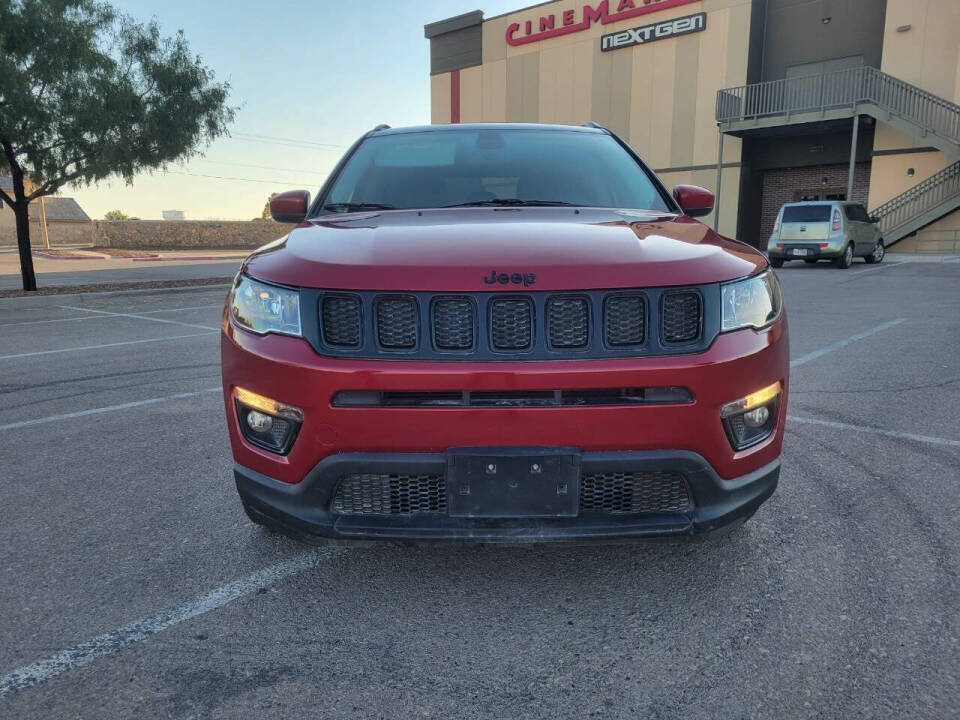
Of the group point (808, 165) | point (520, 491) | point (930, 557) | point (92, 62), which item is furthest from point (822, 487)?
point (808, 165)

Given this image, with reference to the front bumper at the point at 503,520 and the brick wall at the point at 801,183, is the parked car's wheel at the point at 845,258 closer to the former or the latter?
the brick wall at the point at 801,183

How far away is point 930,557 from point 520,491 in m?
1.60

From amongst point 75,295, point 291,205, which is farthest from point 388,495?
point 75,295

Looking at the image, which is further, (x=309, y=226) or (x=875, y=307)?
(x=875, y=307)

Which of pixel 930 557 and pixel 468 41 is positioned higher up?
pixel 468 41

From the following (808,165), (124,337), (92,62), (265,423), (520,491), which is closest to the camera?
(520,491)

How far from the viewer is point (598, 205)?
3047mm

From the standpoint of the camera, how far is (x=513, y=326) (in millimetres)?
1964

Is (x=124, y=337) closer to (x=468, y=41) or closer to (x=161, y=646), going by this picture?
(x=161, y=646)

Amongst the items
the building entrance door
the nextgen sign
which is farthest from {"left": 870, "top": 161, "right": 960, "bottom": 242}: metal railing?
the nextgen sign

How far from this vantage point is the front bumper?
1.92 meters

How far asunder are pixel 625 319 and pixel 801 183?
28030mm

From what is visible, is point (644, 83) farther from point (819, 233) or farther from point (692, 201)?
point (692, 201)

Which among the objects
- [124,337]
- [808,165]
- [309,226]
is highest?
[808,165]
